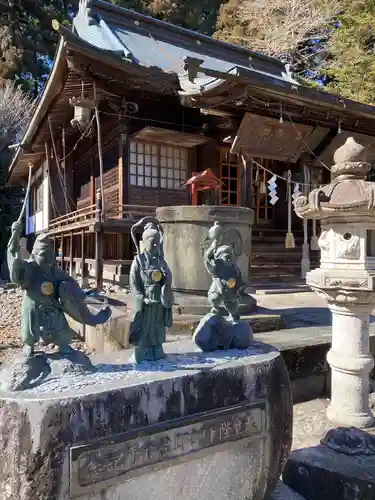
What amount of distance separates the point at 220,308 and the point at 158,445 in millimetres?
1223

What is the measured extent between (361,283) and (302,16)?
62.6ft

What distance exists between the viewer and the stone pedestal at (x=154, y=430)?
6.81 ft

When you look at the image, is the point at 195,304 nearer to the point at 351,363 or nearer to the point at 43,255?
the point at 351,363

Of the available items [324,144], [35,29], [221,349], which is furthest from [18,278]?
[35,29]

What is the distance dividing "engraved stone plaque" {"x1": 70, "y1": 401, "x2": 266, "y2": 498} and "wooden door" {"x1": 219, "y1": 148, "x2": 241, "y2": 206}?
10629mm

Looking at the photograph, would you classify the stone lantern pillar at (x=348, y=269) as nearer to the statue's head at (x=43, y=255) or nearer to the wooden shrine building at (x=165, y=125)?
the statue's head at (x=43, y=255)

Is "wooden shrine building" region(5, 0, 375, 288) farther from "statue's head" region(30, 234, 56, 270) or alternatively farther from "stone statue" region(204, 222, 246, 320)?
"statue's head" region(30, 234, 56, 270)

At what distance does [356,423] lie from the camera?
12.6 ft

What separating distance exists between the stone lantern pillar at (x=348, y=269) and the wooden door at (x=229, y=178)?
30.1ft

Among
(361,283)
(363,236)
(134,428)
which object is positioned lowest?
(134,428)

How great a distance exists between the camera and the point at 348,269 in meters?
3.65

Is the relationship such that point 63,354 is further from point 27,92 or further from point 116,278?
point 27,92

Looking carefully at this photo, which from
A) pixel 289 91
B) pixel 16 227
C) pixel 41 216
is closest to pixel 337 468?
pixel 16 227

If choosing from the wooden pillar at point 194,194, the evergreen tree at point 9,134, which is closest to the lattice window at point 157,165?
the wooden pillar at point 194,194
